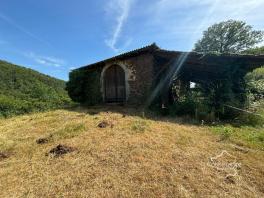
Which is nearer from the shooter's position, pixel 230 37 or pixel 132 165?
pixel 132 165

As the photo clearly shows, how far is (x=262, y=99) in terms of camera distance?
11250 millimetres

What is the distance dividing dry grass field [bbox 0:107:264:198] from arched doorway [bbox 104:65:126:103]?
Answer: 7.23m

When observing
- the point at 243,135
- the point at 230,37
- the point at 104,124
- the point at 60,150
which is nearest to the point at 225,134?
the point at 243,135

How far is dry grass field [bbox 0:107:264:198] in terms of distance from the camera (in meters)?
4.12

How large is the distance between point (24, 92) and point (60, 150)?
15.4 meters

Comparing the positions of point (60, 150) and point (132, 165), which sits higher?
point (60, 150)

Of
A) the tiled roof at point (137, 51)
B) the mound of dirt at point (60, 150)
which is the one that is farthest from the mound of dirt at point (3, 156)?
the tiled roof at point (137, 51)

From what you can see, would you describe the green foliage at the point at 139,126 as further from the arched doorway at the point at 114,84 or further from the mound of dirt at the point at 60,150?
the arched doorway at the point at 114,84

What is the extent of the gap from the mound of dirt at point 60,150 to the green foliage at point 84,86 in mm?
9101

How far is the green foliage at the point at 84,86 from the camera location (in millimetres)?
15102

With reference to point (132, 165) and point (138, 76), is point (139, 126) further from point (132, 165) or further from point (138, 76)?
point (138, 76)

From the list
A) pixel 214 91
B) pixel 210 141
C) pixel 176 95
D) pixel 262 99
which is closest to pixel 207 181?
pixel 210 141

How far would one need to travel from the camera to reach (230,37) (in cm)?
3481

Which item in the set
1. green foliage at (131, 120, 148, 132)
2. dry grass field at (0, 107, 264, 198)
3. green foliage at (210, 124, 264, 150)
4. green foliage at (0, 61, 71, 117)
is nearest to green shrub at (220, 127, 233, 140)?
green foliage at (210, 124, 264, 150)
